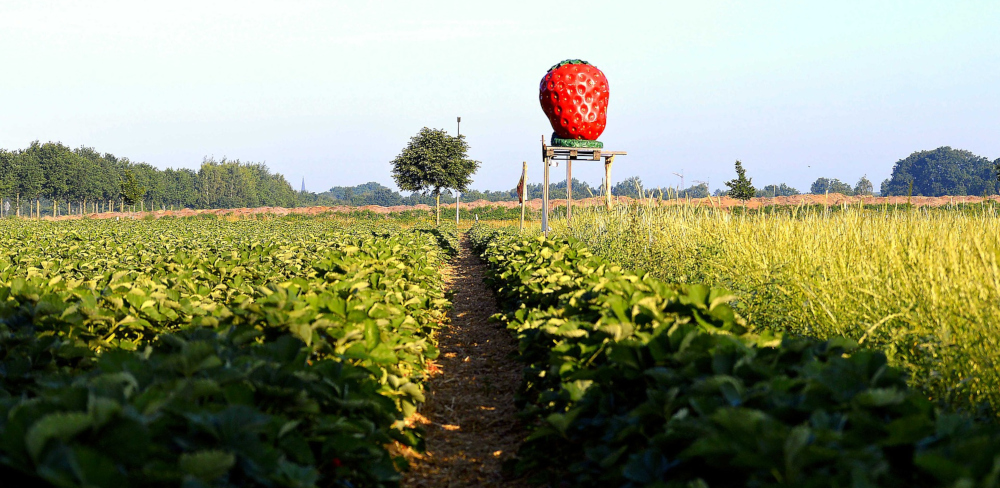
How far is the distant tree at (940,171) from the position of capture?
117 meters

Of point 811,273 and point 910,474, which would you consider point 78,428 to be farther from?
point 811,273

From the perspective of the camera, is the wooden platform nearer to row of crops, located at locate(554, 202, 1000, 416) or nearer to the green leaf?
row of crops, located at locate(554, 202, 1000, 416)

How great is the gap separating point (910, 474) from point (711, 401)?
0.53 metres

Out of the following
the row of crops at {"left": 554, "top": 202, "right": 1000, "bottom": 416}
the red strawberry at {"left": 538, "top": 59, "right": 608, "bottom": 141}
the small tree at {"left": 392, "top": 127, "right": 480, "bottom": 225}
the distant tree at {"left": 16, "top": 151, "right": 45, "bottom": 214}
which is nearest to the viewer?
the row of crops at {"left": 554, "top": 202, "right": 1000, "bottom": 416}

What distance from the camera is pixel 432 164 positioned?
34469mm

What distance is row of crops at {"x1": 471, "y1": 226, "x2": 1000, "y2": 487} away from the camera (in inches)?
62.4

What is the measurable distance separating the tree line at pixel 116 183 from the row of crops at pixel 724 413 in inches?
2336

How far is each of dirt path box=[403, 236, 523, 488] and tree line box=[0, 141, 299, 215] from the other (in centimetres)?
5575

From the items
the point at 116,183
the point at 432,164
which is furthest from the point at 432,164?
the point at 116,183

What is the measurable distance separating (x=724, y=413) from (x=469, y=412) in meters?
3.34

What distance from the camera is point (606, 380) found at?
282cm

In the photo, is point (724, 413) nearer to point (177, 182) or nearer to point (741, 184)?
point (741, 184)

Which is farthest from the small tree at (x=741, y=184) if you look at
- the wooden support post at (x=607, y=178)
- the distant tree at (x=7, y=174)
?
the distant tree at (x=7, y=174)

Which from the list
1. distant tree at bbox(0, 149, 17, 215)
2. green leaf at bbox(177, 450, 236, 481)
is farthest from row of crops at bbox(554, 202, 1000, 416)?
distant tree at bbox(0, 149, 17, 215)
